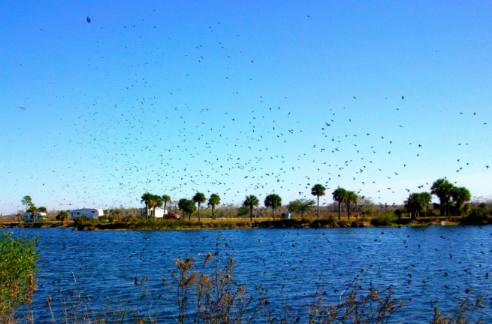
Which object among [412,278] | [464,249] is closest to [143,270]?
[412,278]

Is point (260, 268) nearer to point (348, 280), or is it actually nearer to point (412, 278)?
point (348, 280)

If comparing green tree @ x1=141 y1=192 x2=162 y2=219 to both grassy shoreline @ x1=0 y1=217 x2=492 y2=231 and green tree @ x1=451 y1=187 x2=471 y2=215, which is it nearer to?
grassy shoreline @ x1=0 y1=217 x2=492 y2=231

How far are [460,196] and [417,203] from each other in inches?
555

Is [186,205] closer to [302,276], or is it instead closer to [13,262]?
[302,276]

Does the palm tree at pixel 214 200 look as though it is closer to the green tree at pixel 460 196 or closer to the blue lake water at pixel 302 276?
the green tree at pixel 460 196

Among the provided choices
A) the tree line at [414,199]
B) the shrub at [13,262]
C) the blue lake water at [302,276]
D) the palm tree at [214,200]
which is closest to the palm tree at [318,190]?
the tree line at [414,199]

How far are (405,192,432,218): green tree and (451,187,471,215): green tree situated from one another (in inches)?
A: 293

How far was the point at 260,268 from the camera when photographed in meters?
44.0

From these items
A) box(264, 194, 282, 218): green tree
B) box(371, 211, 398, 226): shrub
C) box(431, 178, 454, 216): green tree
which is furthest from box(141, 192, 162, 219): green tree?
box(431, 178, 454, 216): green tree

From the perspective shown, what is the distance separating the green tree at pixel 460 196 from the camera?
466ft

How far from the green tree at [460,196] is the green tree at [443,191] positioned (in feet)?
3.88

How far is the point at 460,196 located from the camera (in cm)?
14350

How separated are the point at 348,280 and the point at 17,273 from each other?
78.9 feet

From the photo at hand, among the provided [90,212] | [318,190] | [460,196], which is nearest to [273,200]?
[318,190]
